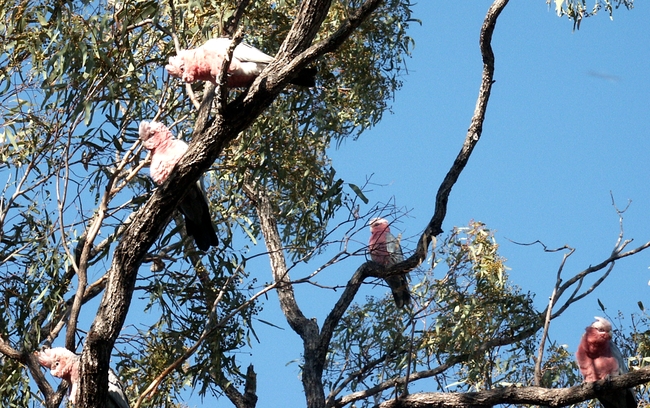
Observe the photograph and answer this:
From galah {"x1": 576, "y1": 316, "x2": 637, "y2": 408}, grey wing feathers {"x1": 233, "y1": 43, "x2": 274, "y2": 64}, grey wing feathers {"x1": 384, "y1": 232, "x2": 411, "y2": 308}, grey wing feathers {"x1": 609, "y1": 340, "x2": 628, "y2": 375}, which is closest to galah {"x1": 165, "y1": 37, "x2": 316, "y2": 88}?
grey wing feathers {"x1": 233, "y1": 43, "x2": 274, "y2": 64}

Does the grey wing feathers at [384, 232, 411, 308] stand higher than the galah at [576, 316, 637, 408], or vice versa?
the grey wing feathers at [384, 232, 411, 308]

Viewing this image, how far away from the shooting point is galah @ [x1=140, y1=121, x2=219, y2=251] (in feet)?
13.9

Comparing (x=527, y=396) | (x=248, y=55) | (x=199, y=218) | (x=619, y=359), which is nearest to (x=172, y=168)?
(x=248, y=55)

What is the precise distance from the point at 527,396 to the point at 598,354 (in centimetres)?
90

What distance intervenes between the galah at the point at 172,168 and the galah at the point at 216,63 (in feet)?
0.99

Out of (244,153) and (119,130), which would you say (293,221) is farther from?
(119,130)

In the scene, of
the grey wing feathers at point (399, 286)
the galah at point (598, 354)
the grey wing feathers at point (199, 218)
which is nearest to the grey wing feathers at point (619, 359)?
the galah at point (598, 354)

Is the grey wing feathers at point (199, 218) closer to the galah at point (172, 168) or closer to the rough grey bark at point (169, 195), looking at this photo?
the galah at point (172, 168)

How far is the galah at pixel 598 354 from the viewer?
4.83m

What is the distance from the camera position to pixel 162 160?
4.27m

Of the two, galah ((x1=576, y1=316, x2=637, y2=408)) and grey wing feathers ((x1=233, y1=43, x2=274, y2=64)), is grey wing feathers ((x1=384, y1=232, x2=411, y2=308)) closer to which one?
galah ((x1=576, y1=316, x2=637, y2=408))

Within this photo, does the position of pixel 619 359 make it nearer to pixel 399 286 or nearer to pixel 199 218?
pixel 399 286

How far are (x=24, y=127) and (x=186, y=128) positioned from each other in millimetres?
970

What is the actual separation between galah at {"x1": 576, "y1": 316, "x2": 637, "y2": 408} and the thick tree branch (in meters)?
0.77
